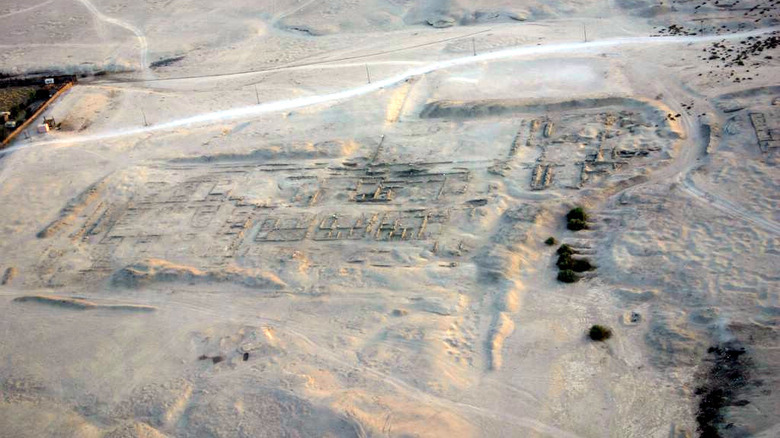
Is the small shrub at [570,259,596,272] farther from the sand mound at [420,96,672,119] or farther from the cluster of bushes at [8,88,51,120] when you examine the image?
the cluster of bushes at [8,88,51,120]

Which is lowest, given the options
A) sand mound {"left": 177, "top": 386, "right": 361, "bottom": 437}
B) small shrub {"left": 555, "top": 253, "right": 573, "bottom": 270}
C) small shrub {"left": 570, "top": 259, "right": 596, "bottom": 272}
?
small shrub {"left": 570, "top": 259, "right": 596, "bottom": 272}

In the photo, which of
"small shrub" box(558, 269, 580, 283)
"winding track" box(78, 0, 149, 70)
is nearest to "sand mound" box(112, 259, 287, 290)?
"small shrub" box(558, 269, 580, 283)

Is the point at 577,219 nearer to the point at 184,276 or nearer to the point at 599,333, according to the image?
the point at 599,333

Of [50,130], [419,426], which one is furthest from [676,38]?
[50,130]

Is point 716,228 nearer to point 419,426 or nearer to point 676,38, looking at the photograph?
point 419,426

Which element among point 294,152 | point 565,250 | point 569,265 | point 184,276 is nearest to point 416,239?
point 565,250

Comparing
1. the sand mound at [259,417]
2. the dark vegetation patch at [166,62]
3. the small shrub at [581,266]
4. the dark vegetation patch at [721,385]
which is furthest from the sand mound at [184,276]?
the dark vegetation patch at [166,62]
